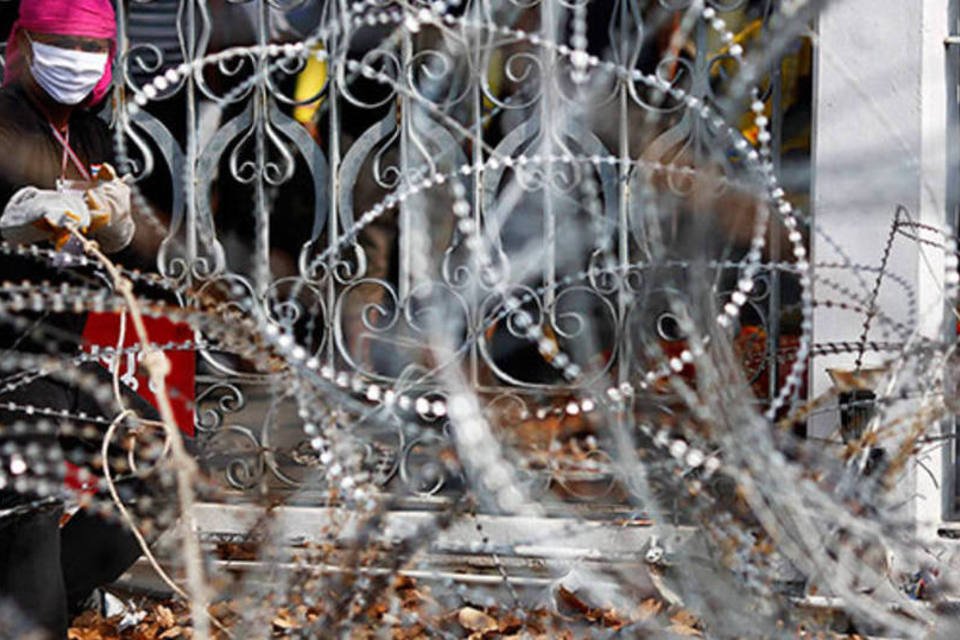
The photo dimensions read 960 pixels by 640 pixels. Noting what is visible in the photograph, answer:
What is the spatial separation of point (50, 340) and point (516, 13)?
1854mm

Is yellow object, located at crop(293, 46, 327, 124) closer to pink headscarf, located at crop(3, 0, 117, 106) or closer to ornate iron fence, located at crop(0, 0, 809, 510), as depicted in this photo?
ornate iron fence, located at crop(0, 0, 809, 510)

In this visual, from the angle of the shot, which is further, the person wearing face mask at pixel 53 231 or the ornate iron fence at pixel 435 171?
the ornate iron fence at pixel 435 171

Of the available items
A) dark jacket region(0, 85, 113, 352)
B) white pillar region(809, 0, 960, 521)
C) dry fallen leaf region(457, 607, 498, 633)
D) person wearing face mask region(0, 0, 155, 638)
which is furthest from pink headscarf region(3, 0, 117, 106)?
white pillar region(809, 0, 960, 521)

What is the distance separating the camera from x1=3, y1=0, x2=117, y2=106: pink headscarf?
349 centimetres

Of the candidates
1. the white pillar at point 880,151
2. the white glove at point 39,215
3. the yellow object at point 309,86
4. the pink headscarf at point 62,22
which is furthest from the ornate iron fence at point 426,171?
the white glove at point 39,215

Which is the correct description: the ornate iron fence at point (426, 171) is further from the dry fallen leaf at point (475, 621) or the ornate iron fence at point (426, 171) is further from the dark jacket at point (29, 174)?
the dark jacket at point (29, 174)

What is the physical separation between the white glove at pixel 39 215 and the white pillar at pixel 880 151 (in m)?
2.01

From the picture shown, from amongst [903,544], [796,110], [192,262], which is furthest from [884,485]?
[192,262]

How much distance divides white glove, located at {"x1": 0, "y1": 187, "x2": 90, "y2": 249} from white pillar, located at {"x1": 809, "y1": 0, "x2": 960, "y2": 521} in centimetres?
201

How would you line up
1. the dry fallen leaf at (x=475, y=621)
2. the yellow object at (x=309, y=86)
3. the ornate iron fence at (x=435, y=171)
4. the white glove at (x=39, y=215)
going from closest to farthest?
the white glove at (x=39, y=215)
the dry fallen leaf at (x=475, y=621)
the ornate iron fence at (x=435, y=171)
the yellow object at (x=309, y=86)

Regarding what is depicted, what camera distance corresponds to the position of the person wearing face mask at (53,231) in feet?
10.4

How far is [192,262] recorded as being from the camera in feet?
Answer: 14.9

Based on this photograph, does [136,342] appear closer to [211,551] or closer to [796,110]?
[211,551]

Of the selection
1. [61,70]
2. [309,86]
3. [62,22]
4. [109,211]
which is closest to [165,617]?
[109,211]
